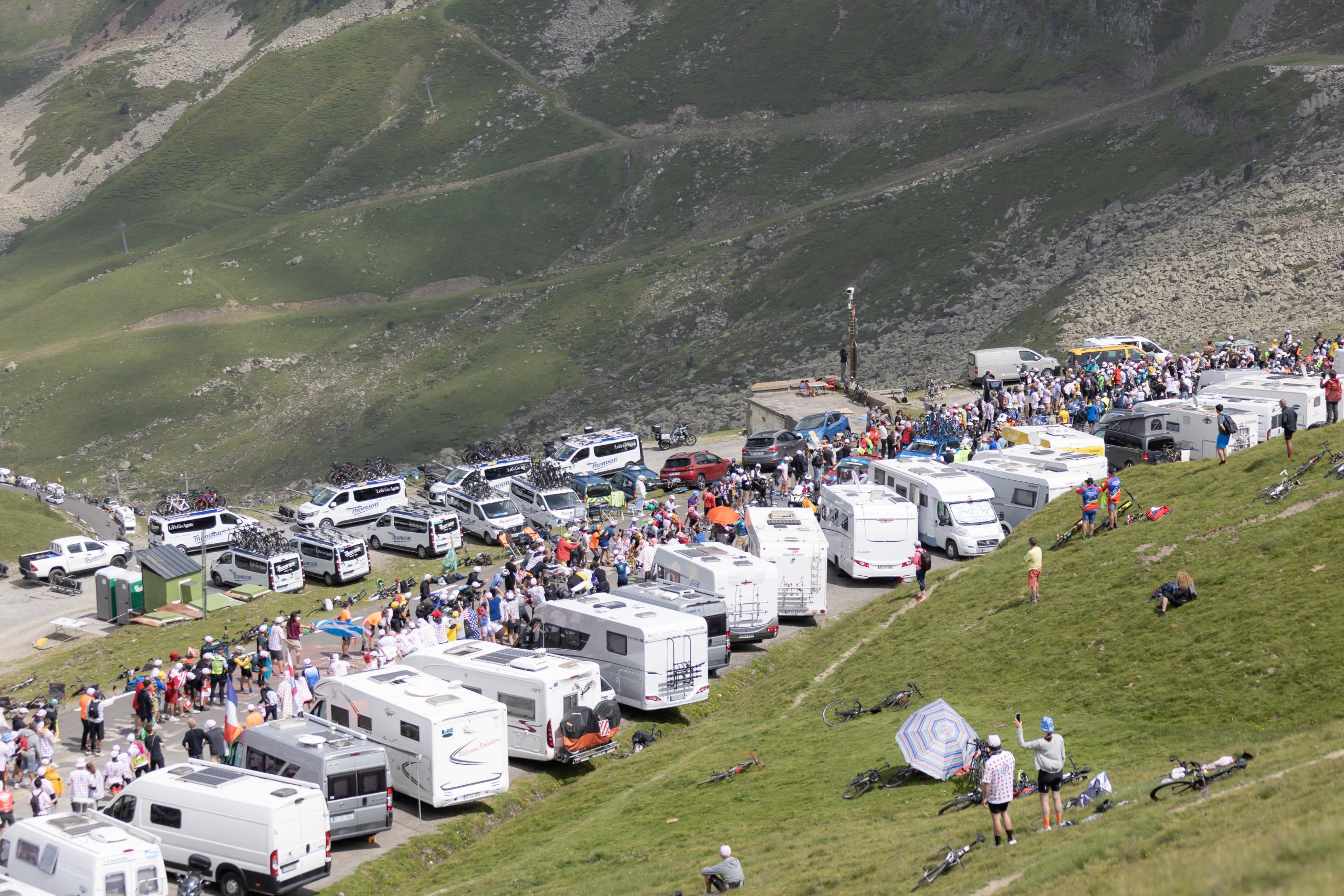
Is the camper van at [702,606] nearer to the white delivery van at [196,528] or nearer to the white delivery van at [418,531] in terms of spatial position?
the white delivery van at [418,531]

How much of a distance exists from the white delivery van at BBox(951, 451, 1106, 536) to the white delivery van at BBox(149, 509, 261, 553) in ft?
104

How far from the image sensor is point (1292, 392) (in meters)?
43.4

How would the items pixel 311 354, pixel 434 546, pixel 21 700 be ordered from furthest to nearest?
1. pixel 311 354
2. pixel 434 546
3. pixel 21 700

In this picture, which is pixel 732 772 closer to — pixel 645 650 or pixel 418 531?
pixel 645 650

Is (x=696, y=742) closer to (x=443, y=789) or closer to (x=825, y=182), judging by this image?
(x=443, y=789)

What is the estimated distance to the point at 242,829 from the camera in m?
22.2

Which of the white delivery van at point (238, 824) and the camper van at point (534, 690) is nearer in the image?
the white delivery van at point (238, 824)

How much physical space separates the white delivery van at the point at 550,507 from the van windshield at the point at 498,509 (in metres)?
0.51

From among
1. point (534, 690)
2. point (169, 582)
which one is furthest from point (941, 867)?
point (169, 582)

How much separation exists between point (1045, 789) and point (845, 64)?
144 metres

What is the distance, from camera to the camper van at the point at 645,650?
30672 millimetres

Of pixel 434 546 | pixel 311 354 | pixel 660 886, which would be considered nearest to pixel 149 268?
pixel 311 354

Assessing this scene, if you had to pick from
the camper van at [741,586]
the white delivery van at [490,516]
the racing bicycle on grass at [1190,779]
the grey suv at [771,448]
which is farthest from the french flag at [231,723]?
the grey suv at [771,448]

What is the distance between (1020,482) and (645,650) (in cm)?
1725
